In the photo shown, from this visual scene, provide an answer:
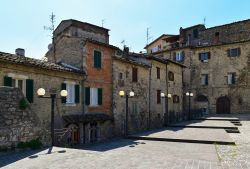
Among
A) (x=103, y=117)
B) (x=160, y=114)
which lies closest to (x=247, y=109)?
(x=160, y=114)

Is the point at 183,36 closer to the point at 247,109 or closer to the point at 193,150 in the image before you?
the point at 247,109

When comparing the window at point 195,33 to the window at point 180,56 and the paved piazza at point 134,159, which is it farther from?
the paved piazza at point 134,159

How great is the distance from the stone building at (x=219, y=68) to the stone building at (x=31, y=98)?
81.5ft

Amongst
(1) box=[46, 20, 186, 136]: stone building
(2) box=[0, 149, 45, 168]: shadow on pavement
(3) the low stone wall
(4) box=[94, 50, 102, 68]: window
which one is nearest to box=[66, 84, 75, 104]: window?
(1) box=[46, 20, 186, 136]: stone building

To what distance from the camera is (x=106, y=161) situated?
10.5 metres

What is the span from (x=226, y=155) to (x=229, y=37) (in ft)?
107

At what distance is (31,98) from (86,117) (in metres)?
4.80

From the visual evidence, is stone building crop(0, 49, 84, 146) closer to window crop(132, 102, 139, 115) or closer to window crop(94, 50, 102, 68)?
window crop(94, 50, 102, 68)

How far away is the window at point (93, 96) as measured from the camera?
20484mm

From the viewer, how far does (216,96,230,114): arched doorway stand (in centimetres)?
3953

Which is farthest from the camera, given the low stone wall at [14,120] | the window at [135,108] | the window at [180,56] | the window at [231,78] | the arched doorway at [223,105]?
the window at [180,56]

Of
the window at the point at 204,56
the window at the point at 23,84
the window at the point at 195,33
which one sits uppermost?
the window at the point at 195,33

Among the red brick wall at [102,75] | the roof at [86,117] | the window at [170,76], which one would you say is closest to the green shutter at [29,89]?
the roof at [86,117]

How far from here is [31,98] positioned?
16.1m
